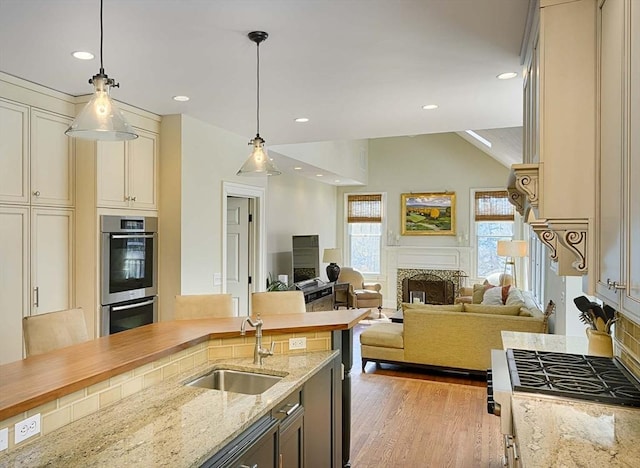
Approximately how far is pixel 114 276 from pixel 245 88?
1938 millimetres

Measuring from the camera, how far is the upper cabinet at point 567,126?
1.79 m

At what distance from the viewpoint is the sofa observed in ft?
15.4

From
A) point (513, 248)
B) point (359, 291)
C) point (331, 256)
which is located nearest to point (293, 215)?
point (331, 256)

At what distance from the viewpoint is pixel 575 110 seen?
181 centimetres

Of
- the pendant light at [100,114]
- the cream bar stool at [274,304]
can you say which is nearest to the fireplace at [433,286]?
the cream bar stool at [274,304]

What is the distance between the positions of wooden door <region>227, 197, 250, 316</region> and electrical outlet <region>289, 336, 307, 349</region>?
9.98ft

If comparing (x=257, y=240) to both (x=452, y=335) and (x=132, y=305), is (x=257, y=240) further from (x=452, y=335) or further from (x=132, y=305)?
(x=452, y=335)

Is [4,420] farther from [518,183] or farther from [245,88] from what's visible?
[245,88]

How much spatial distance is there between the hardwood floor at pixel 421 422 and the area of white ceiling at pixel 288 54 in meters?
2.71

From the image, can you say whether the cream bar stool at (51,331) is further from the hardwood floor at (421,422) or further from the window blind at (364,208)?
the window blind at (364,208)


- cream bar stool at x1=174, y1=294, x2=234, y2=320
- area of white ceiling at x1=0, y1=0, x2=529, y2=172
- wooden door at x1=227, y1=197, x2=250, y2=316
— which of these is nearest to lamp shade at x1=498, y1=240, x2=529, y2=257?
area of white ceiling at x1=0, y1=0, x2=529, y2=172

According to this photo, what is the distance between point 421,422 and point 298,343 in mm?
1835

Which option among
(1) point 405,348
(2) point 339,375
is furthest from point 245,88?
(1) point 405,348

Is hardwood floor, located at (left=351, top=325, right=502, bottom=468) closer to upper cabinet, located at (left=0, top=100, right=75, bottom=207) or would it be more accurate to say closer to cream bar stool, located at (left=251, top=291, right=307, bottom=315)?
cream bar stool, located at (left=251, top=291, right=307, bottom=315)
